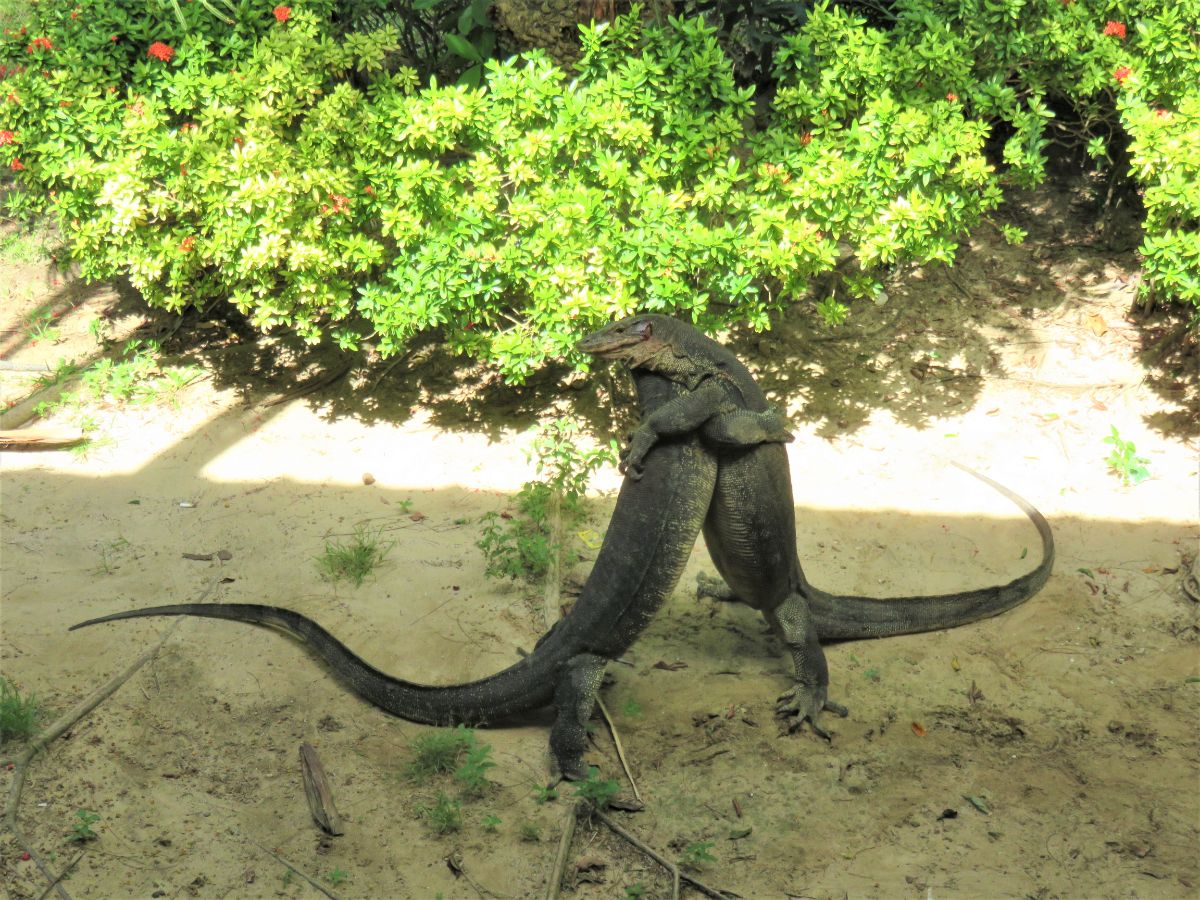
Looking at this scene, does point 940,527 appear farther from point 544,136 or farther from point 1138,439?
point 544,136

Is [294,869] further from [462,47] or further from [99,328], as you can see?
[99,328]

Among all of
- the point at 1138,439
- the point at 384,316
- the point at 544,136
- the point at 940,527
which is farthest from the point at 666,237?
the point at 1138,439

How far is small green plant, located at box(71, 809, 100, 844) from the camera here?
13.2 ft

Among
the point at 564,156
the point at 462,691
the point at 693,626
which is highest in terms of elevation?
the point at 564,156

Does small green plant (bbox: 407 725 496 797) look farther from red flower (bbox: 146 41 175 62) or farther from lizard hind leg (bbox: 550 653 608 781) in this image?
red flower (bbox: 146 41 175 62)

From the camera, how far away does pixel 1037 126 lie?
6957 millimetres

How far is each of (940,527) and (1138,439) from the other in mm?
1732

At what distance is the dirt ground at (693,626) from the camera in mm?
4113

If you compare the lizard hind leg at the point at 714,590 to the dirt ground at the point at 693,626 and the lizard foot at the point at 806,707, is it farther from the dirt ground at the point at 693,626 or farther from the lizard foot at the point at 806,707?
the lizard foot at the point at 806,707

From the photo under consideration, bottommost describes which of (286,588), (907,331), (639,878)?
(639,878)

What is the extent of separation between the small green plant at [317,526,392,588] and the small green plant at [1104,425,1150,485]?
14.5 ft

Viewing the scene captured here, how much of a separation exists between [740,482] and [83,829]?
2.80m

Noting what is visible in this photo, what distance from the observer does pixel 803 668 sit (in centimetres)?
491

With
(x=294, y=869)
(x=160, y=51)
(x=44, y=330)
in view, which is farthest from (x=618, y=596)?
(x=44, y=330)
